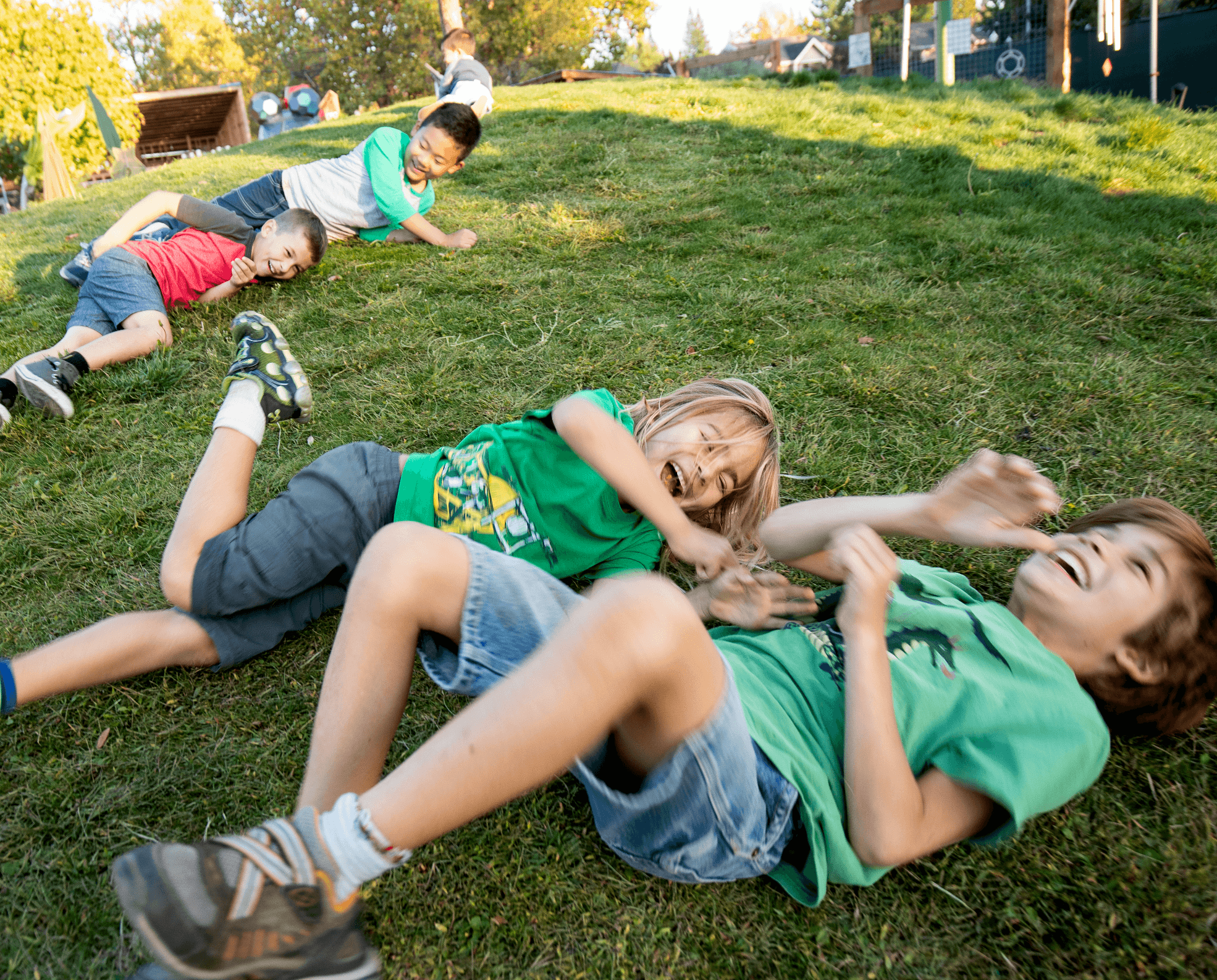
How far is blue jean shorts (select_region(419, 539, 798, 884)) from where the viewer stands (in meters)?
1.35

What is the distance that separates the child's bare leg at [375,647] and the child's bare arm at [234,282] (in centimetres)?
355

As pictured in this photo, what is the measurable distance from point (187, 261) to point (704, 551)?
3.95m

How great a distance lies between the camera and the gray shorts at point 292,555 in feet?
6.72

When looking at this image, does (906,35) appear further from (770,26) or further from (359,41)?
(770,26)

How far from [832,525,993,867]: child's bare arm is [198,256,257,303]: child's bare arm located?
4109 millimetres

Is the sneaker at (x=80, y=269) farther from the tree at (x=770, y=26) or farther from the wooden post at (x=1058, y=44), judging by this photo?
the tree at (x=770, y=26)

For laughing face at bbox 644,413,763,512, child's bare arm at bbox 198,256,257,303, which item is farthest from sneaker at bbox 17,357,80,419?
laughing face at bbox 644,413,763,512

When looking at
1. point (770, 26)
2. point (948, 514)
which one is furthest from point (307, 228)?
point (770, 26)

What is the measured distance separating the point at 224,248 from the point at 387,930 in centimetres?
428

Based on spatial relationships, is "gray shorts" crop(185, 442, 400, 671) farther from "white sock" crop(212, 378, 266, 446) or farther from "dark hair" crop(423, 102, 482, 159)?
"dark hair" crop(423, 102, 482, 159)

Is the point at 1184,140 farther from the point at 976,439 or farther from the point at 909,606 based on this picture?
the point at 909,606

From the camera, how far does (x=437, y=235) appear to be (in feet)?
16.9

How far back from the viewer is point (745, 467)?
2297 mm

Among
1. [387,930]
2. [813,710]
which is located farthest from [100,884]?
[813,710]
